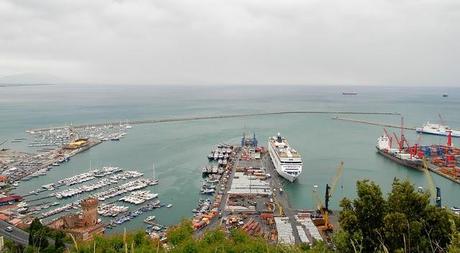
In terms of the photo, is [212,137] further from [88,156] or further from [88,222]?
[88,222]

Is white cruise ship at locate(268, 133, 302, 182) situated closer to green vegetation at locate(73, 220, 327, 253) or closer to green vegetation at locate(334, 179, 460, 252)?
green vegetation at locate(73, 220, 327, 253)

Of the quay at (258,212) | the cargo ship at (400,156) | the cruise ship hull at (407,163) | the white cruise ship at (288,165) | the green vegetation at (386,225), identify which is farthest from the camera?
the cargo ship at (400,156)

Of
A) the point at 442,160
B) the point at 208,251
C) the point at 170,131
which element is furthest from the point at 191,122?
the point at 208,251

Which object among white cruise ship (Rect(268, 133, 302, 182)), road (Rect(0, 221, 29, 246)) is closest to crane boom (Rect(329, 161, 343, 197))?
white cruise ship (Rect(268, 133, 302, 182))

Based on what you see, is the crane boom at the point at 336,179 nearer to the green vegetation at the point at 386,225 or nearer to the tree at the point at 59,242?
the green vegetation at the point at 386,225

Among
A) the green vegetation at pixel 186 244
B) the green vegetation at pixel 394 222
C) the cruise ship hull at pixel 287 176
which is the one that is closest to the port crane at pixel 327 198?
the cruise ship hull at pixel 287 176
